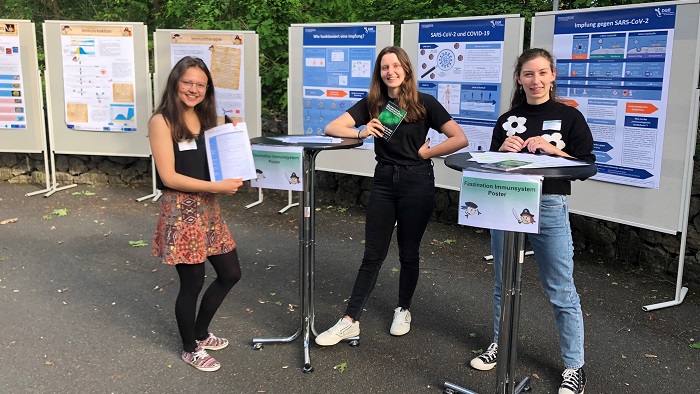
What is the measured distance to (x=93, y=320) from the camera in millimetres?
4105

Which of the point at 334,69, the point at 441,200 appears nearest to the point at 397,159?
the point at 334,69

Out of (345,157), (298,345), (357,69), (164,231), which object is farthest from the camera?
(345,157)

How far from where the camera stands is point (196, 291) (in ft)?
11.2

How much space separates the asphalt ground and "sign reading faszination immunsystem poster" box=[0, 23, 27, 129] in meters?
1.81

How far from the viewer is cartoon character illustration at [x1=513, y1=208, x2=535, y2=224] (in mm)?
2496

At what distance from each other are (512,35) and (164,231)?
3.39m

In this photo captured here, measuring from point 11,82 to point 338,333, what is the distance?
589 cm

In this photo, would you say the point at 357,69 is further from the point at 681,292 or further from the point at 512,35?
the point at 681,292

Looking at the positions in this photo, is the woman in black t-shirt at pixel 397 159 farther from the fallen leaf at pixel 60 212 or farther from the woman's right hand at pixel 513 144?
→ the fallen leaf at pixel 60 212

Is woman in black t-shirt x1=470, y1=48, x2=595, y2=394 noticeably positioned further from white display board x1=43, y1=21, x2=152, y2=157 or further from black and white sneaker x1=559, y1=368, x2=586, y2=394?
white display board x1=43, y1=21, x2=152, y2=157

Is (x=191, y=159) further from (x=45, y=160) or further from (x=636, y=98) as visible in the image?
(x=45, y=160)

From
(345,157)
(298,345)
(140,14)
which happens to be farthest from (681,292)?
(140,14)

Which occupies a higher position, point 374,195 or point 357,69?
point 357,69

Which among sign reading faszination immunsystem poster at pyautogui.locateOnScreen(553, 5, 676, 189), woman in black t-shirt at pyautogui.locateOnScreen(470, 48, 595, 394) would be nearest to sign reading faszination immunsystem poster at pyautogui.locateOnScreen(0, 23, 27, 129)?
sign reading faszination immunsystem poster at pyautogui.locateOnScreen(553, 5, 676, 189)
